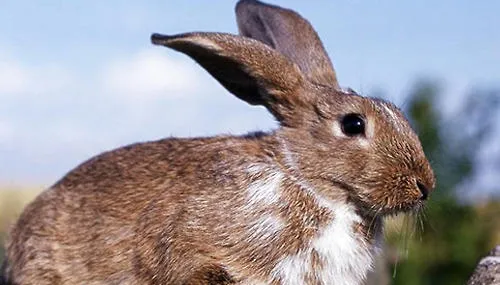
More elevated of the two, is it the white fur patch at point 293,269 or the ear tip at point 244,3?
the ear tip at point 244,3

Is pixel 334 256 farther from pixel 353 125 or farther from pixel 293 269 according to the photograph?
pixel 353 125

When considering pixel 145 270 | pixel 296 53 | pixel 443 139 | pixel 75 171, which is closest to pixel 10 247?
pixel 75 171

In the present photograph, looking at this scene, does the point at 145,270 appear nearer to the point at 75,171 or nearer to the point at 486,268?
the point at 75,171

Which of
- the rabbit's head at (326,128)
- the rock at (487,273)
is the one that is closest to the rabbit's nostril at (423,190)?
the rabbit's head at (326,128)

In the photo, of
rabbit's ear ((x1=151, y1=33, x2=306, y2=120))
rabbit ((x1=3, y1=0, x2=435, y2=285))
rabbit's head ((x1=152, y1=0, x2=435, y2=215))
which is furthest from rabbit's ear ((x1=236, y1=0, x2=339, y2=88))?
rabbit's ear ((x1=151, y1=33, x2=306, y2=120))

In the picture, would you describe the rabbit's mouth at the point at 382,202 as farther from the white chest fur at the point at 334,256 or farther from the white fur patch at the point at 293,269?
the white fur patch at the point at 293,269

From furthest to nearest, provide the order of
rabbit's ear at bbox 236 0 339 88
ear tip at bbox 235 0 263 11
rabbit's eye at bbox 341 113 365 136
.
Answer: ear tip at bbox 235 0 263 11 → rabbit's ear at bbox 236 0 339 88 → rabbit's eye at bbox 341 113 365 136

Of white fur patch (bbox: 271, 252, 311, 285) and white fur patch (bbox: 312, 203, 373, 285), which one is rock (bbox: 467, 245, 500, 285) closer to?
white fur patch (bbox: 312, 203, 373, 285)
